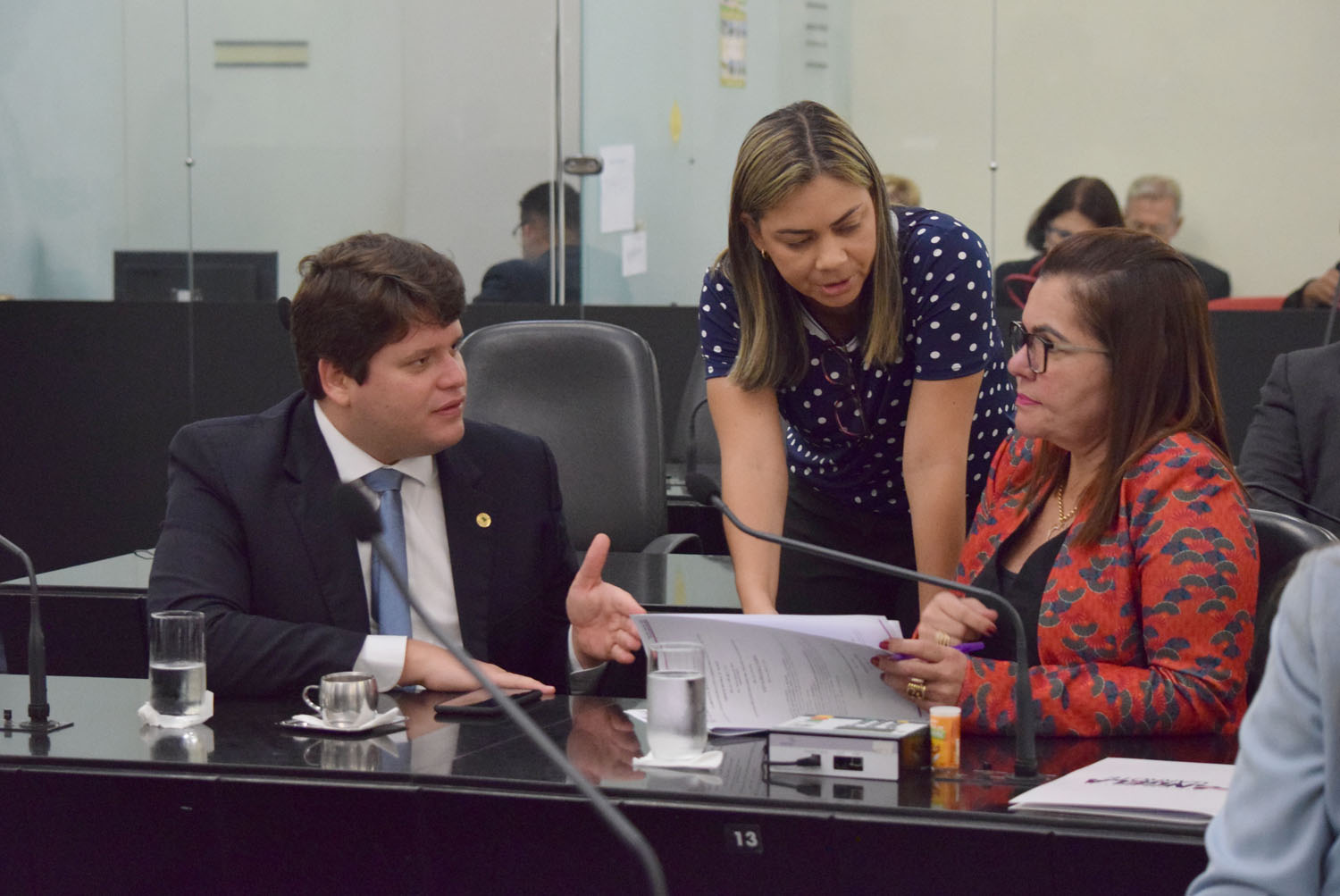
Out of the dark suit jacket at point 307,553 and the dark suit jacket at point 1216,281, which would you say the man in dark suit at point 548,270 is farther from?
the dark suit jacket at point 307,553

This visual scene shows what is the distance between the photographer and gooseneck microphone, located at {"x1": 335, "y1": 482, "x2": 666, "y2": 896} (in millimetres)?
866

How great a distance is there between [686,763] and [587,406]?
5.71 ft

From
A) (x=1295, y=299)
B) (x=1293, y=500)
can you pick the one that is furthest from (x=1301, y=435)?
(x=1295, y=299)

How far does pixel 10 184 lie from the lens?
554cm

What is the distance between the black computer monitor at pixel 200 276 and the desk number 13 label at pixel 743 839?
4174 millimetres

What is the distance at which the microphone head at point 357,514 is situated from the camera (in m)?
1.31

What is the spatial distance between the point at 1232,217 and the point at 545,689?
4650mm

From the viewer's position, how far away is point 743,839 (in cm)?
133

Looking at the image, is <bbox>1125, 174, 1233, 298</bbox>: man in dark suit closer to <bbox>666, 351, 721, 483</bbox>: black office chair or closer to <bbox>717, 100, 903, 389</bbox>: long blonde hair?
<bbox>666, 351, 721, 483</bbox>: black office chair

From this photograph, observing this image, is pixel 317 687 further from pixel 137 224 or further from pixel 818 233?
pixel 137 224

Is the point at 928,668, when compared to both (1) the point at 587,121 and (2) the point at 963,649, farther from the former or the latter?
(1) the point at 587,121

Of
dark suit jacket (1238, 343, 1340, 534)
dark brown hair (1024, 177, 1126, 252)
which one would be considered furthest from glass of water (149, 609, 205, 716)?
dark brown hair (1024, 177, 1126, 252)

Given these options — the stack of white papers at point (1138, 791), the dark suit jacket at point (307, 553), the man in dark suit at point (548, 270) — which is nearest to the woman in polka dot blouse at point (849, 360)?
the dark suit jacket at point (307, 553)

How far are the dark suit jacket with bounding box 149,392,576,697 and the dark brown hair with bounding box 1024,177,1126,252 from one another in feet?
11.0
